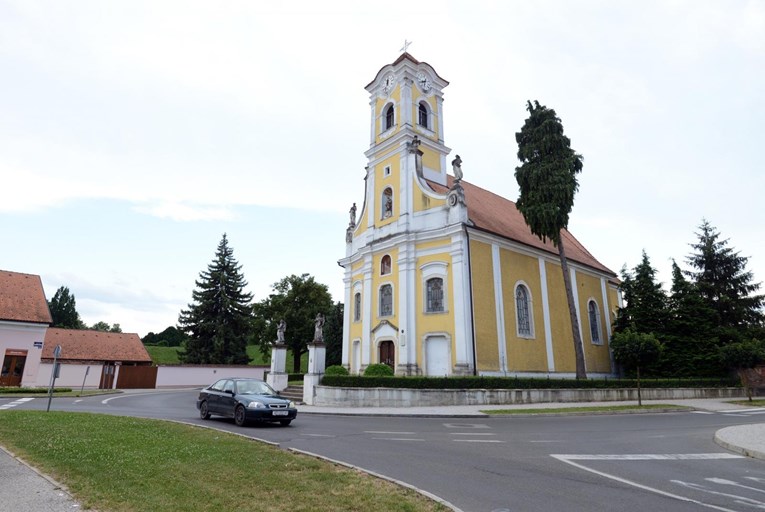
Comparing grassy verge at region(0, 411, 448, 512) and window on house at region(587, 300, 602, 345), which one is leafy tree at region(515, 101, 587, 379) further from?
grassy verge at region(0, 411, 448, 512)

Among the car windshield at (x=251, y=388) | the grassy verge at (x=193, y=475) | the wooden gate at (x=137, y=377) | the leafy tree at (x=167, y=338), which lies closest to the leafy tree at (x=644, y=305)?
the car windshield at (x=251, y=388)

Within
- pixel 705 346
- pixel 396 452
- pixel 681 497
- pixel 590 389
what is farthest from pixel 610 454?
pixel 705 346

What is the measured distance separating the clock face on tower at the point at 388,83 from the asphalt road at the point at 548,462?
24515mm

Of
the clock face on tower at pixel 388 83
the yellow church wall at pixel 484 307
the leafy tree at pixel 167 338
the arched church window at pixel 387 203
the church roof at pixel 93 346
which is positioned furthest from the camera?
the leafy tree at pixel 167 338

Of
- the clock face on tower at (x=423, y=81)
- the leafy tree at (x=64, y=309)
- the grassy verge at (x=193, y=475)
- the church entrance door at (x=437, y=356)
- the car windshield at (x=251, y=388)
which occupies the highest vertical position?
the clock face on tower at (x=423, y=81)

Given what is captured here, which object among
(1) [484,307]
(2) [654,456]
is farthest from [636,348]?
(2) [654,456]

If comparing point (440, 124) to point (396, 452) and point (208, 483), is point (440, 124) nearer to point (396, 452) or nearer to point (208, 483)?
point (396, 452)

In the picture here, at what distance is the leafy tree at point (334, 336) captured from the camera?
45844 millimetres

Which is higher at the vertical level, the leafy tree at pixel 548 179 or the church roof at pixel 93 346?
the leafy tree at pixel 548 179

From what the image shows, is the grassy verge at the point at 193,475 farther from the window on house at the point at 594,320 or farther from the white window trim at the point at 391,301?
the window on house at the point at 594,320

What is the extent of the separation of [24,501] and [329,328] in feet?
135

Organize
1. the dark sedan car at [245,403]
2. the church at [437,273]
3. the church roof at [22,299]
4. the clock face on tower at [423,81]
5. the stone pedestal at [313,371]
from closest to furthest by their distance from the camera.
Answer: the dark sedan car at [245,403]
the stone pedestal at [313,371]
the church at [437,273]
the church roof at [22,299]
the clock face on tower at [423,81]

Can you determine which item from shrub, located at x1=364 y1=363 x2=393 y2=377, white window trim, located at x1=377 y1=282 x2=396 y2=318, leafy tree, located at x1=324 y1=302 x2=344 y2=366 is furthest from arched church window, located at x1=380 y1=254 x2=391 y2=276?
leafy tree, located at x1=324 y1=302 x2=344 y2=366

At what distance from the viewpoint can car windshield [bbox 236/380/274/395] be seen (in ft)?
44.2
